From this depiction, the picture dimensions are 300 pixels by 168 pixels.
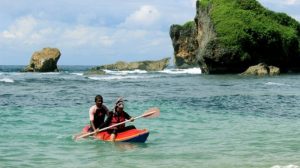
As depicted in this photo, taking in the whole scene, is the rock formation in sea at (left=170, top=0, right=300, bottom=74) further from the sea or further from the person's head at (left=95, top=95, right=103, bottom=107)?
the person's head at (left=95, top=95, right=103, bottom=107)

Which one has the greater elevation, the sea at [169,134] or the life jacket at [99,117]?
the life jacket at [99,117]

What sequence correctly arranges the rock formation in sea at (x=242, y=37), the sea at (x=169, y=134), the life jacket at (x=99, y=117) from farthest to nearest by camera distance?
the rock formation in sea at (x=242, y=37), the life jacket at (x=99, y=117), the sea at (x=169, y=134)

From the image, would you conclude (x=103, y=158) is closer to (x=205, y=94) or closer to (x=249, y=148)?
(x=249, y=148)

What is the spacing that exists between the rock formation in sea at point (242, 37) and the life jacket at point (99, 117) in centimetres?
4780

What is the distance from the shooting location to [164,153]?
44.3 feet

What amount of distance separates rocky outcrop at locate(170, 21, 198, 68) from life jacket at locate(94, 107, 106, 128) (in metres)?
92.6

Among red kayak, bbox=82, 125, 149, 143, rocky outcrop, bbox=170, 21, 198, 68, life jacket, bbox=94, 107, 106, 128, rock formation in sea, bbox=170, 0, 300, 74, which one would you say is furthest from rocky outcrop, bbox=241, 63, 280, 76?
rocky outcrop, bbox=170, 21, 198, 68

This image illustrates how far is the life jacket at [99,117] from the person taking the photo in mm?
15758

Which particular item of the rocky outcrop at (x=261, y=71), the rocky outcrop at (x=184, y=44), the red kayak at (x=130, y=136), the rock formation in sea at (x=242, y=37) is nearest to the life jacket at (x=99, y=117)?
the red kayak at (x=130, y=136)

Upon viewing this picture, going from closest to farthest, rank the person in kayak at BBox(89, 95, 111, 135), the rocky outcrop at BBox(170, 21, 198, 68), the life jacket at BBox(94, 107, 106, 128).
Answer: the person in kayak at BBox(89, 95, 111, 135) < the life jacket at BBox(94, 107, 106, 128) < the rocky outcrop at BBox(170, 21, 198, 68)

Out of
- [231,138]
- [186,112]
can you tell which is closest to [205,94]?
[186,112]

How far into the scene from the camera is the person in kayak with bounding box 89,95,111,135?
610 inches

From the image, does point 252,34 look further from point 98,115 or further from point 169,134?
point 98,115

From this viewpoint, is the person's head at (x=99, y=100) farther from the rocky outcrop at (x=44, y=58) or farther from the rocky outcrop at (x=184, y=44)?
the rocky outcrop at (x=184, y=44)
